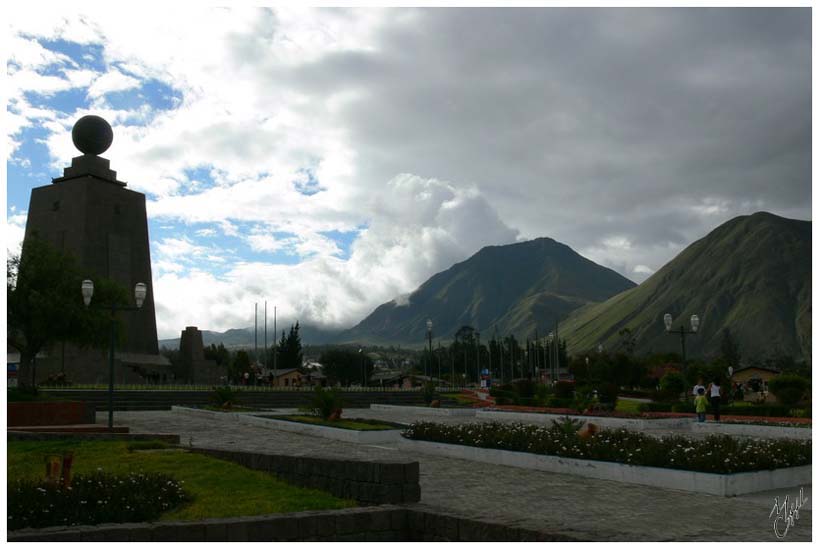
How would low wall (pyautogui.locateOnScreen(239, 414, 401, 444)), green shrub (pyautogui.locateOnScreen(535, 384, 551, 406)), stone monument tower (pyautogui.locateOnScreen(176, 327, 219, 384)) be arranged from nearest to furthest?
low wall (pyautogui.locateOnScreen(239, 414, 401, 444)) < green shrub (pyautogui.locateOnScreen(535, 384, 551, 406)) < stone monument tower (pyautogui.locateOnScreen(176, 327, 219, 384))

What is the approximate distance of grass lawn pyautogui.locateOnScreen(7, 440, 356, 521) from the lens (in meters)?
9.59

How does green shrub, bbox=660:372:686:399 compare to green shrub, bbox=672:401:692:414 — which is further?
green shrub, bbox=660:372:686:399

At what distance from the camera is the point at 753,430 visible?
906 inches

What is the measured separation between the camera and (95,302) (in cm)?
3734

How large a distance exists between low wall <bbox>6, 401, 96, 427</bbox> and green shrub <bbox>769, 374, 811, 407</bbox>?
84.0 feet

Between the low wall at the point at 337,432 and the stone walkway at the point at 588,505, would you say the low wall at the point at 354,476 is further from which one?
the low wall at the point at 337,432

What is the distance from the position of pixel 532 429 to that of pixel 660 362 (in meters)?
69.6

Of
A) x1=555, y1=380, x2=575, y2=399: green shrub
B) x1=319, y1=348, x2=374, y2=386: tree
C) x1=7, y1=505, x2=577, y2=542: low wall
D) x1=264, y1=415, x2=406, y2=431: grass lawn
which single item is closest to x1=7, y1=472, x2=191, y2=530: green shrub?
x1=7, y1=505, x2=577, y2=542: low wall

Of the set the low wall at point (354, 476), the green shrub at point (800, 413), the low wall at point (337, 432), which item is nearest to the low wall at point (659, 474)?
the low wall at point (337, 432)

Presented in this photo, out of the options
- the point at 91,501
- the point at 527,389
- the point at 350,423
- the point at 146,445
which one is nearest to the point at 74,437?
the point at 146,445

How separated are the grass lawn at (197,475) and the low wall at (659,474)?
221 inches

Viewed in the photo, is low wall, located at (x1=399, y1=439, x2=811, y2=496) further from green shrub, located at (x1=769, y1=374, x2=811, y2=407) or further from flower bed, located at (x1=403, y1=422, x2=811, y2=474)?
green shrub, located at (x1=769, y1=374, x2=811, y2=407)

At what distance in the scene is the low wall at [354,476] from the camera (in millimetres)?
10102

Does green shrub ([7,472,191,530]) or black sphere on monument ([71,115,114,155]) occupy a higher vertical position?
black sphere on monument ([71,115,114,155])
